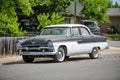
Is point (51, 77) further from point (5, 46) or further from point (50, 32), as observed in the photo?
point (5, 46)

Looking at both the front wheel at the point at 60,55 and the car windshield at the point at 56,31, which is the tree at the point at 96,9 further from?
the front wheel at the point at 60,55

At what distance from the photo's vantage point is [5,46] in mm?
23234

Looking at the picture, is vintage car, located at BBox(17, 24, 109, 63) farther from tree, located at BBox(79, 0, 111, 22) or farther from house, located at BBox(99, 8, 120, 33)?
house, located at BBox(99, 8, 120, 33)

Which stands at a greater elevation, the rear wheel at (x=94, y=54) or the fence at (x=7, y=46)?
the fence at (x=7, y=46)

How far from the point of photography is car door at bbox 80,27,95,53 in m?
22.3

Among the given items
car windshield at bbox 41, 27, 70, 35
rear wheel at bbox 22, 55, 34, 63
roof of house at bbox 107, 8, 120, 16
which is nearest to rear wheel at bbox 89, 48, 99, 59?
car windshield at bbox 41, 27, 70, 35

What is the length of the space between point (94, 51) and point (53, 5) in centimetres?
1318

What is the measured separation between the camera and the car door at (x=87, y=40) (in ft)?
73.2

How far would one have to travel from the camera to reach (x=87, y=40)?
2242cm

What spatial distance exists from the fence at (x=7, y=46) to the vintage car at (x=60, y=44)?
7.48 ft

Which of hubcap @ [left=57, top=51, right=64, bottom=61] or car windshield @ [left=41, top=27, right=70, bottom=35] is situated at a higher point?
car windshield @ [left=41, top=27, right=70, bottom=35]

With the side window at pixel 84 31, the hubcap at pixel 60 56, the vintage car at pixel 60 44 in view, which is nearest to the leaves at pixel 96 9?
the vintage car at pixel 60 44

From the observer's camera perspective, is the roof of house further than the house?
Yes

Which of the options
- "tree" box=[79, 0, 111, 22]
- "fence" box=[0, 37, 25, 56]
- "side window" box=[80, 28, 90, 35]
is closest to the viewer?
"side window" box=[80, 28, 90, 35]
